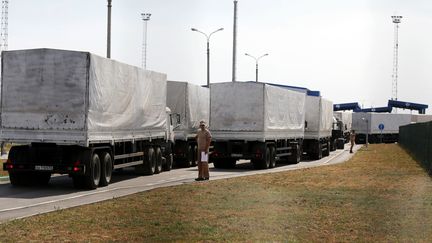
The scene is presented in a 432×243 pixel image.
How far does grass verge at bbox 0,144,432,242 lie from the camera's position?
897 cm

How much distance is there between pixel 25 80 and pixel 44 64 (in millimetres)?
684

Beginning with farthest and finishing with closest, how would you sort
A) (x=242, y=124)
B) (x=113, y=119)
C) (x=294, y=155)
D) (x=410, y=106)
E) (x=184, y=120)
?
(x=410, y=106)
(x=294, y=155)
(x=184, y=120)
(x=242, y=124)
(x=113, y=119)

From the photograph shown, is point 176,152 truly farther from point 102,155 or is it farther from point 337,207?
point 337,207

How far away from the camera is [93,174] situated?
16.3 meters

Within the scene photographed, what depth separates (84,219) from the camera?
34.1 ft

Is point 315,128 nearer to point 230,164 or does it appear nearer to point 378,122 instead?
point 230,164

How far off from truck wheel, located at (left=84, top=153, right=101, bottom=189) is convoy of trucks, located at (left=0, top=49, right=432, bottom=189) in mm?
25

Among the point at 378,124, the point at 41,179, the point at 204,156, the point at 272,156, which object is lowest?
the point at 41,179

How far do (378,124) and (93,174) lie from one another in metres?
61.5

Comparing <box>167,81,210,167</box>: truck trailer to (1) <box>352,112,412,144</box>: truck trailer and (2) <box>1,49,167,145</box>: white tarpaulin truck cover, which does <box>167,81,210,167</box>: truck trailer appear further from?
(1) <box>352,112,412,144</box>: truck trailer

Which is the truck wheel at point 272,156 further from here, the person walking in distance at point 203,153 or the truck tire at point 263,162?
the person walking in distance at point 203,153

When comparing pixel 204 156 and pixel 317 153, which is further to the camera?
pixel 317 153

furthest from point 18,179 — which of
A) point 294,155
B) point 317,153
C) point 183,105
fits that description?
point 317,153

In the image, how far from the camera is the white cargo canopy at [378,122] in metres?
73.0
